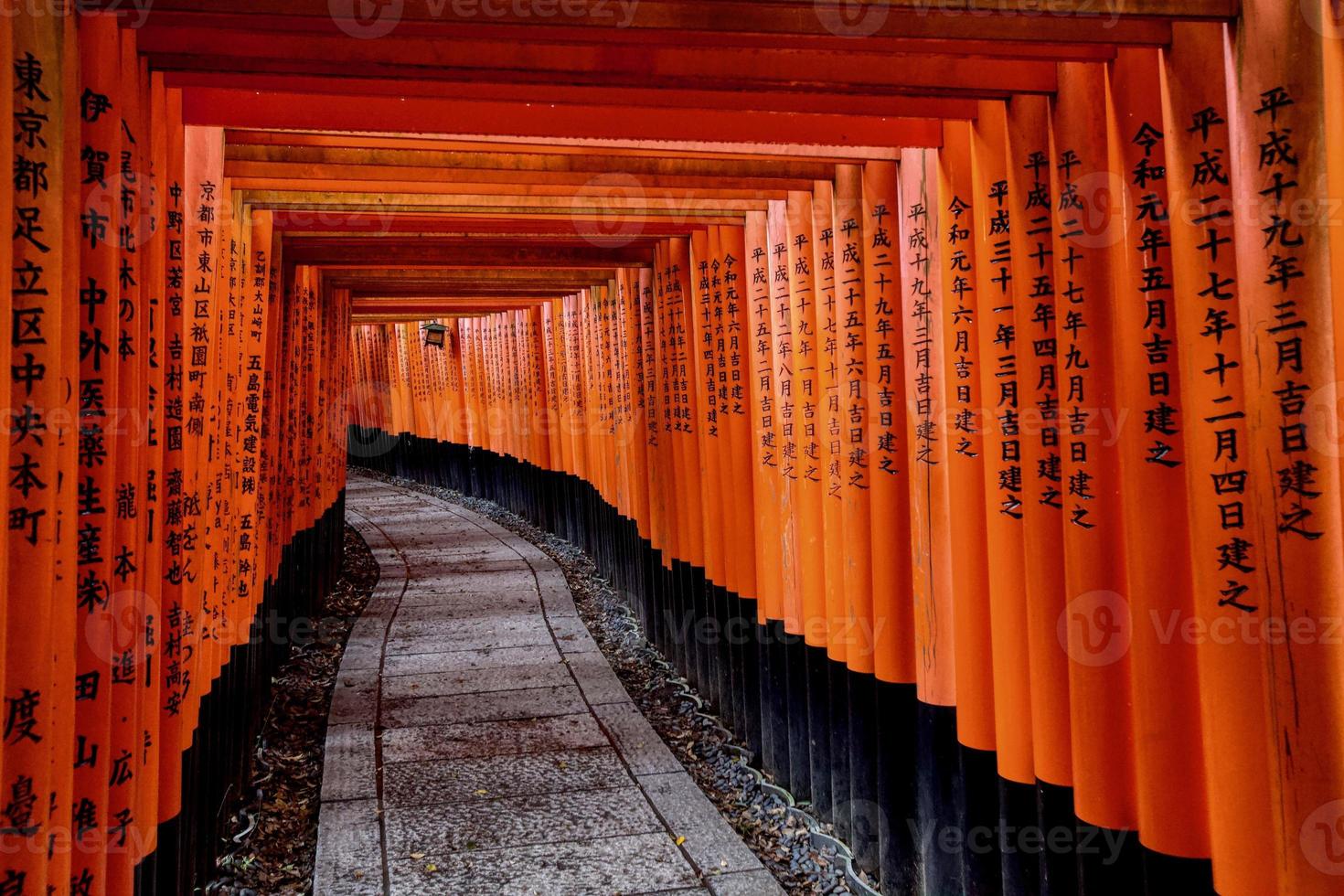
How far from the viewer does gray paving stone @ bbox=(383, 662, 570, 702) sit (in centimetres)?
761

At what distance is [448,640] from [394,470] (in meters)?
15.1

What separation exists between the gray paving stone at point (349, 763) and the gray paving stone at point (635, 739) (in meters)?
1.51

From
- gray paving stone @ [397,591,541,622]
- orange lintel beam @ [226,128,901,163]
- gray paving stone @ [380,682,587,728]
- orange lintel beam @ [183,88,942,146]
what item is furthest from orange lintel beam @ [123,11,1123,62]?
gray paving stone @ [397,591,541,622]

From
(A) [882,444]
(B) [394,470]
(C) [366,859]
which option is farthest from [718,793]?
(B) [394,470]

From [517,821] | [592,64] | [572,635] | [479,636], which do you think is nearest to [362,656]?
→ [479,636]

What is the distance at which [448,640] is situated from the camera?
9.08 metres

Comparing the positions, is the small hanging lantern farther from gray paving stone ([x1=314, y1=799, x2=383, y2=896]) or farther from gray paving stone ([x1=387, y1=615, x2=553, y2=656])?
gray paving stone ([x1=314, y1=799, x2=383, y2=896])

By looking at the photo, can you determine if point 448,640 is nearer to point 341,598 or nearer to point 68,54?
point 341,598

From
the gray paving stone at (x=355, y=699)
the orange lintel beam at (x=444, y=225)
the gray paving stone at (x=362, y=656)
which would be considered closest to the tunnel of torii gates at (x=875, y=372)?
the orange lintel beam at (x=444, y=225)

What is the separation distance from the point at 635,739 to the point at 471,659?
242 centimetres

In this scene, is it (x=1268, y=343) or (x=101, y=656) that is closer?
(x=1268, y=343)

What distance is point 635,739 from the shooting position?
6.53 metres

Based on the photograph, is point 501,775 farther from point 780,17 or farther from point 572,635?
point 780,17

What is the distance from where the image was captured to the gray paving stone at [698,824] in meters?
4.82
